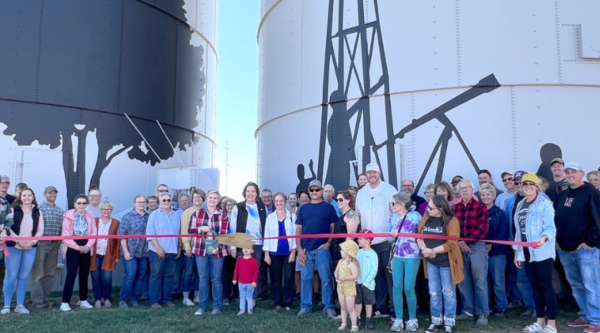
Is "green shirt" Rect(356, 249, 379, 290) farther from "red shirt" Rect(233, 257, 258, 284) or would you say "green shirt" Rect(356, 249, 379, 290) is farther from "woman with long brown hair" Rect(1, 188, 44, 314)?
"woman with long brown hair" Rect(1, 188, 44, 314)

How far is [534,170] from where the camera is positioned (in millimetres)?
7578

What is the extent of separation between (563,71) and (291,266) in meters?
4.95

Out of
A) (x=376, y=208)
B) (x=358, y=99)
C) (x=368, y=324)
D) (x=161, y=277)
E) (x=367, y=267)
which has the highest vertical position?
(x=358, y=99)

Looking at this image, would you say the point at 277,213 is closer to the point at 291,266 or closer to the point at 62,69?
the point at 291,266

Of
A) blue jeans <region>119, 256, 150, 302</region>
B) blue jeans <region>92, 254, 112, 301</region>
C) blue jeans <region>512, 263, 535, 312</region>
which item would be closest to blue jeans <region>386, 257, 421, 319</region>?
blue jeans <region>512, 263, 535, 312</region>

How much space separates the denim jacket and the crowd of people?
0.01 metres

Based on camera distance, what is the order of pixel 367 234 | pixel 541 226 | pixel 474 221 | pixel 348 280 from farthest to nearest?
pixel 474 221
pixel 367 234
pixel 348 280
pixel 541 226

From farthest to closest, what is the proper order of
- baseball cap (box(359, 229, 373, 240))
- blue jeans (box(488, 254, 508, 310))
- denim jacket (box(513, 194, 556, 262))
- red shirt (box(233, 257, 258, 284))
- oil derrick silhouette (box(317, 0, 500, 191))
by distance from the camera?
1. oil derrick silhouette (box(317, 0, 500, 191))
2. red shirt (box(233, 257, 258, 284))
3. blue jeans (box(488, 254, 508, 310))
4. baseball cap (box(359, 229, 373, 240))
5. denim jacket (box(513, 194, 556, 262))

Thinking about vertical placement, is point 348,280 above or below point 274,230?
below

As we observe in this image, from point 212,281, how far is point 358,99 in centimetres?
384

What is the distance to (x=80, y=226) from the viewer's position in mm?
7176

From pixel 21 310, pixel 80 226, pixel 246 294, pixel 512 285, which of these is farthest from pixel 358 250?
pixel 21 310

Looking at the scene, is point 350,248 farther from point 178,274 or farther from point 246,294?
point 178,274

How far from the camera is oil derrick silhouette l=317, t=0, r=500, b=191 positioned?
823 centimetres
